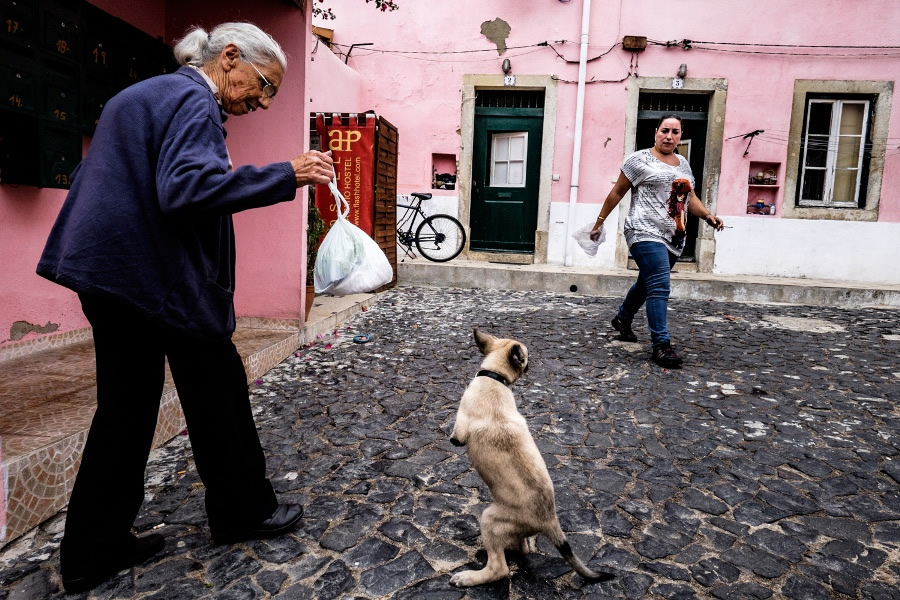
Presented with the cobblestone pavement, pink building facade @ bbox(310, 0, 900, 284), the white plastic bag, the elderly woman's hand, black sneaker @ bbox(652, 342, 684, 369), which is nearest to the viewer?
the elderly woman's hand

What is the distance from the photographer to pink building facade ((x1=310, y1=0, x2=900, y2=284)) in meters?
10.9

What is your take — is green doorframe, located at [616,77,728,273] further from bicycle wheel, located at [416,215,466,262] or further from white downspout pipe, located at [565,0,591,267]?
bicycle wheel, located at [416,215,466,262]

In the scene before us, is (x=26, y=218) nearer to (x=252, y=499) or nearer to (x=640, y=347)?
(x=252, y=499)

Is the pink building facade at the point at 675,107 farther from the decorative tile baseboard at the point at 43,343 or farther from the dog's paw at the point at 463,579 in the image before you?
the dog's paw at the point at 463,579

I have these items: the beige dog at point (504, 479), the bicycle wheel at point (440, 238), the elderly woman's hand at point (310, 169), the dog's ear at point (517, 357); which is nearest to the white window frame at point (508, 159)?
the bicycle wheel at point (440, 238)

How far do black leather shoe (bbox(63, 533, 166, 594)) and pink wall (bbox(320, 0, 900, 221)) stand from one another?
10042mm

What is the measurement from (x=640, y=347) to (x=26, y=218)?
5107mm

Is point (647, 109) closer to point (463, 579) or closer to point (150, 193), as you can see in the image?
point (463, 579)

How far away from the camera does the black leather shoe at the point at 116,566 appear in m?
2.06

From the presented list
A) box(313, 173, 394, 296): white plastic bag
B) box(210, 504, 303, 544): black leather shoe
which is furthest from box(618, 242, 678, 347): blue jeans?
box(210, 504, 303, 544): black leather shoe

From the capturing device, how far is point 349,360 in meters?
5.18

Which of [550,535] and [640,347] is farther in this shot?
[640,347]

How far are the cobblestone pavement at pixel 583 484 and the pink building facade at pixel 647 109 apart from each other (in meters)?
6.25

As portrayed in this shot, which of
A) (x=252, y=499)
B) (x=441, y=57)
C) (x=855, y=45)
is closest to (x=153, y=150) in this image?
(x=252, y=499)
